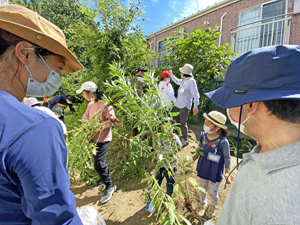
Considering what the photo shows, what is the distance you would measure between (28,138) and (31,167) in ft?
0.40

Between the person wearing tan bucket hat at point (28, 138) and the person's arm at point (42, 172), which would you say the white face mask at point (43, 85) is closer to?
the person wearing tan bucket hat at point (28, 138)

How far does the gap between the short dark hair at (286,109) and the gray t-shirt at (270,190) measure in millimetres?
119

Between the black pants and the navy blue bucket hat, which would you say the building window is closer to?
the navy blue bucket hat

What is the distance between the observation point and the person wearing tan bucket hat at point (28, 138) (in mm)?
639

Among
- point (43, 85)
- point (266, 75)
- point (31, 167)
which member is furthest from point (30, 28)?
point (266, 75)

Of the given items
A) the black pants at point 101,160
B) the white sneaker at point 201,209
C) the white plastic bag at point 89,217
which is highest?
the black pants at point 101,160

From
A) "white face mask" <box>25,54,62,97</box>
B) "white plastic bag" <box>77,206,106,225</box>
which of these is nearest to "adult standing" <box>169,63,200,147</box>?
"white plastic bag" <box>77,206,106,225</box>

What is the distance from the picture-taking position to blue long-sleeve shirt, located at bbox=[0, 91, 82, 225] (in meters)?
0.63

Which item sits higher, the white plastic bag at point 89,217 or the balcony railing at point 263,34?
the balcony railing at point 263,34

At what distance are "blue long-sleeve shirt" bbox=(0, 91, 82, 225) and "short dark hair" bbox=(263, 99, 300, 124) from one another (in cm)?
104

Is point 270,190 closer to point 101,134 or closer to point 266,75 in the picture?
point 266,75

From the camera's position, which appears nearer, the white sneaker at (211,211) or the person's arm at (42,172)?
the person's arm at (42,172)

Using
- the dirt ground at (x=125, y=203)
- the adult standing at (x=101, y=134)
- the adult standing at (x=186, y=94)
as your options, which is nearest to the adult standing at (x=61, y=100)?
the adult standing at (x=101, y=134)

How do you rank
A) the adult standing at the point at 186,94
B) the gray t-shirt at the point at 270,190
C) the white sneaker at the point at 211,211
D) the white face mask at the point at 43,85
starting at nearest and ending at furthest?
the gray t-shirt at the point at 270,190, the white face mask at the point at 43,85, the white sneaker at the point at 211,211, the adult standing at the point at 186,94
